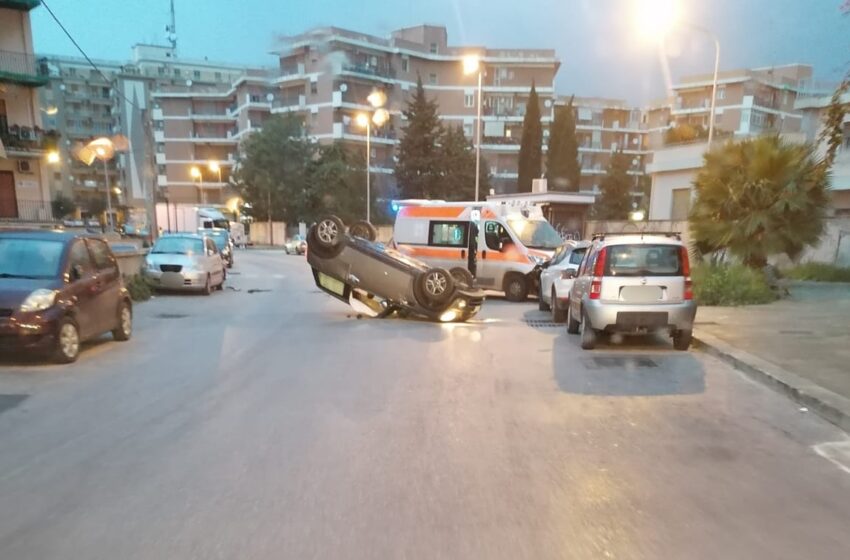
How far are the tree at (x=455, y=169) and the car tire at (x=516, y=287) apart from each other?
3394 centimetres

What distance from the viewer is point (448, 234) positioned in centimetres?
1727

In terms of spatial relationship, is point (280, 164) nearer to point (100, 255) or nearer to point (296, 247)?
point (296, 247)

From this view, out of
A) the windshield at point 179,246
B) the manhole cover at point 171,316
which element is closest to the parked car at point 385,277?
the manhole cover at point 171,316

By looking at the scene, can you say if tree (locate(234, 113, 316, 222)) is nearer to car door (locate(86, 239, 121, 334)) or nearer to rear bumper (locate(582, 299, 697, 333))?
car door (locate(86, 239, 121, 334))

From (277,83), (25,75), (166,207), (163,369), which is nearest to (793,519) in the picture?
(163,369)

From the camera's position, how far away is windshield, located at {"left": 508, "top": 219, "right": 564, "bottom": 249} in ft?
54.1

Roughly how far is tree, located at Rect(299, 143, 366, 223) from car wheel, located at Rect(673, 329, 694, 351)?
4551 cm

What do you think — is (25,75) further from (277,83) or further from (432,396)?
(277,83)

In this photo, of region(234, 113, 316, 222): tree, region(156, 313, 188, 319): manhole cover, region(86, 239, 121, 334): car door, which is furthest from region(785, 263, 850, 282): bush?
region(234, 113, 316, 222): tree

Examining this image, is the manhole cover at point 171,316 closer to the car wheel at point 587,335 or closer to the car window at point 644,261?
the car wheel at point 587,335

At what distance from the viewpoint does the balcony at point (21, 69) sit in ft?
91.6

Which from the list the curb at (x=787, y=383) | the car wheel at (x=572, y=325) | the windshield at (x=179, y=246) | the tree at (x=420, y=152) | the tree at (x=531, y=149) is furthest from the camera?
the tree at (x=531, y=149)

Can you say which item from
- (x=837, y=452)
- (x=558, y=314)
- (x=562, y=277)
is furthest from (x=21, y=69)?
(x=837, y=452)

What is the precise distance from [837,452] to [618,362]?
3477 mm
